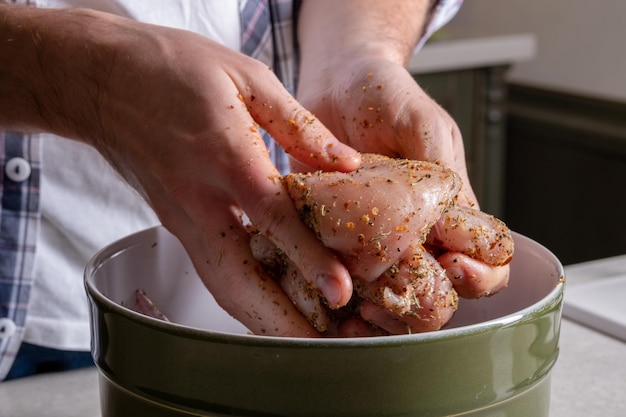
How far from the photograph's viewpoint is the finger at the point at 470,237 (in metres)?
0.56

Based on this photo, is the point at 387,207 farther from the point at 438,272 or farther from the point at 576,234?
the point at 576,234

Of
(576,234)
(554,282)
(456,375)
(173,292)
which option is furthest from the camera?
(576,234)

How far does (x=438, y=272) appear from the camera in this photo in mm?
551

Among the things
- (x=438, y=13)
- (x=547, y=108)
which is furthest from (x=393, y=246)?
(x=547, y=108)

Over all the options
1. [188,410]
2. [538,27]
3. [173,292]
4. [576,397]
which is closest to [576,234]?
[538,27]

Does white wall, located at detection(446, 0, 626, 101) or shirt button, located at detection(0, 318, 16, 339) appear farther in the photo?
white wall, located at detection(446, 0, 626, 101)

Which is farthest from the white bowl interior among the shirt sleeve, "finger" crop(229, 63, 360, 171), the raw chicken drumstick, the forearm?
the shirt sleeve

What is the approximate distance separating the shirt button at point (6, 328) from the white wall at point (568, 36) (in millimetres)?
1938

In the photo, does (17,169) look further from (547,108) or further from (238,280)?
(547,108)

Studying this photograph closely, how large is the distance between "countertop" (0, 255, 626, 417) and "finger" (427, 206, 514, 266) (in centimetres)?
21

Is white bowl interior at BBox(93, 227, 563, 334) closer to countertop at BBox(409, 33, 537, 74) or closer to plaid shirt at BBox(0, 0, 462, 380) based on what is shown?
plaid shirt at BBox(0, 0, 462, 380)

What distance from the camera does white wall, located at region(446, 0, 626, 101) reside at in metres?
2.48

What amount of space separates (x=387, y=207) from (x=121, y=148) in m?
0.21

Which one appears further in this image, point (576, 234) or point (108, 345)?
point (576, 234)
